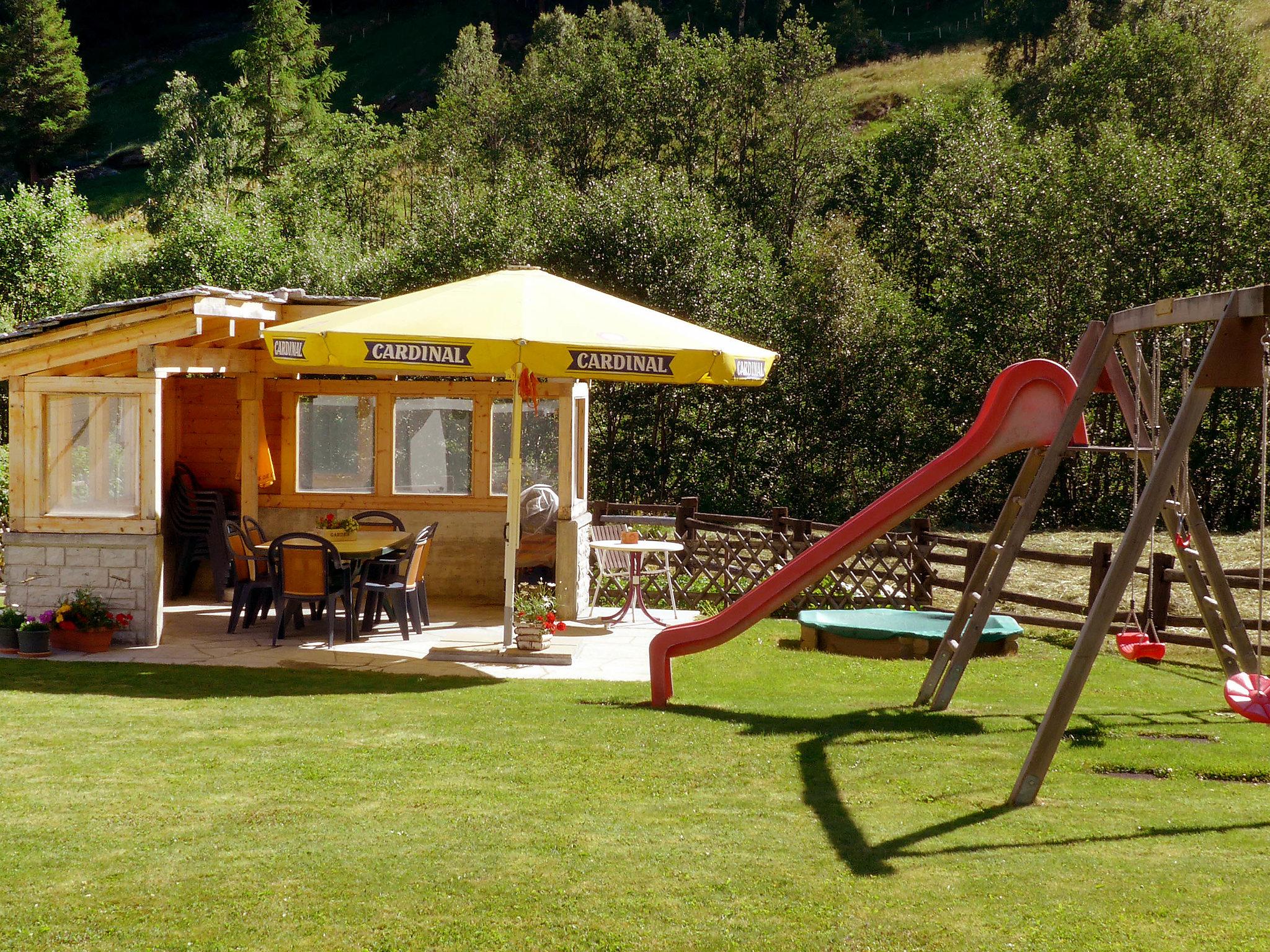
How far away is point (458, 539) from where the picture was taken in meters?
12.7

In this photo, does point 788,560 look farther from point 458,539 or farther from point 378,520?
point 378,520

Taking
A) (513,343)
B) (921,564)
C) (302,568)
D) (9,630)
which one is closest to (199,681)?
(302,568)

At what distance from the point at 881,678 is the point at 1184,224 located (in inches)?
658

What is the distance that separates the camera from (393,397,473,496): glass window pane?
12.7 meters

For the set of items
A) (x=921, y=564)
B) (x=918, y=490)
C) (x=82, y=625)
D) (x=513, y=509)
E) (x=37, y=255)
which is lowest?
(x=82, y=625)

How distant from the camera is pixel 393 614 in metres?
10.8

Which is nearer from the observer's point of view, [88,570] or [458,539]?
[88,570]

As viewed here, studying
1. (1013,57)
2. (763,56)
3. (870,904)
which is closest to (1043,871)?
(870,904)

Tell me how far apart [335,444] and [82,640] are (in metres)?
3.94

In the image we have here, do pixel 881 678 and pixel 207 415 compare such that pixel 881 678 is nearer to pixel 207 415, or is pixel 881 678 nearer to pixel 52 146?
pixel 207 415

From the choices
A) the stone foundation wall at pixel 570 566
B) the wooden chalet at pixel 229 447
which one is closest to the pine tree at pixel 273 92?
the wooden chalet at pixel 229 447

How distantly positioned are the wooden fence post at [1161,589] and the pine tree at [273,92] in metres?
34.1

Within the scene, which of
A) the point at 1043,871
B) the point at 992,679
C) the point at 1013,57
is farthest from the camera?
the point at 1013,57

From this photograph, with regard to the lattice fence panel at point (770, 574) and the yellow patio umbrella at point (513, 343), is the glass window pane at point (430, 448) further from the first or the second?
the yellow patio umbrella at point (513, 343)
